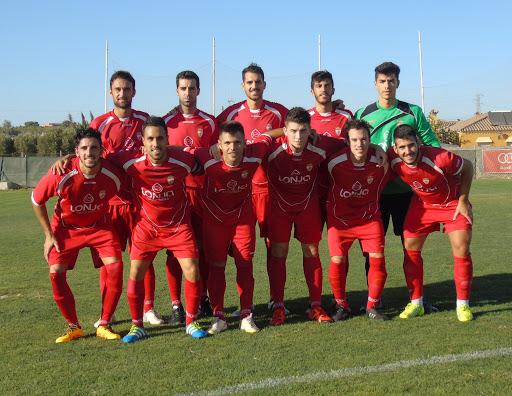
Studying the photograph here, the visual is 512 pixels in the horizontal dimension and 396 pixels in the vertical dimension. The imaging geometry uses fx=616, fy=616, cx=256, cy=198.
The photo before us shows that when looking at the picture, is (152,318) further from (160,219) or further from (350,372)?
(350,372)

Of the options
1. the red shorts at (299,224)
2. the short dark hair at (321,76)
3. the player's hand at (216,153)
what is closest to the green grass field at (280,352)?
the red shorts at (299,224)

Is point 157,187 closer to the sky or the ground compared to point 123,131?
closer to the ground

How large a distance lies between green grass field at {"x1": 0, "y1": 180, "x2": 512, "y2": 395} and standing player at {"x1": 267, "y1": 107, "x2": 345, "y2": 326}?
0.29 meters

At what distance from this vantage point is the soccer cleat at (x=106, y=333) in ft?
16.6

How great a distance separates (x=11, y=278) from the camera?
7840 millimetres

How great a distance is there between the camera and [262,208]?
585cm

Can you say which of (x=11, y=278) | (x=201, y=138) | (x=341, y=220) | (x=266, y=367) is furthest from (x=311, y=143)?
(x=11, y=278)

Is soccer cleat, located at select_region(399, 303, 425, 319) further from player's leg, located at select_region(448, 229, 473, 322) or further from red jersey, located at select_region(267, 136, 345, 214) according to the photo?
red jersey, located at select_region(267, 136, 345, 214)

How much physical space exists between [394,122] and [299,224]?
4.59 feet

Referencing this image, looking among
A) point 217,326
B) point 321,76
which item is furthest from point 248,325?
point 321,76

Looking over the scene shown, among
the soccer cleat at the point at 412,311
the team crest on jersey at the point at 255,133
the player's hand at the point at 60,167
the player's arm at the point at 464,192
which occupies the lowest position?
the soccer cleat at the point at 412,311

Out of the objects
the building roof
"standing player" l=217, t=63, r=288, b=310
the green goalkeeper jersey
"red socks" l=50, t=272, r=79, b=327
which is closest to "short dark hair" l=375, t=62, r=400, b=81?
the green goalkeeper jersey

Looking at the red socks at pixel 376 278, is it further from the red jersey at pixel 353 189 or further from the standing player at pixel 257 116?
the standing player at pixel 257 116

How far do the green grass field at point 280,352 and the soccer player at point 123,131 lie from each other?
0.38 meters
